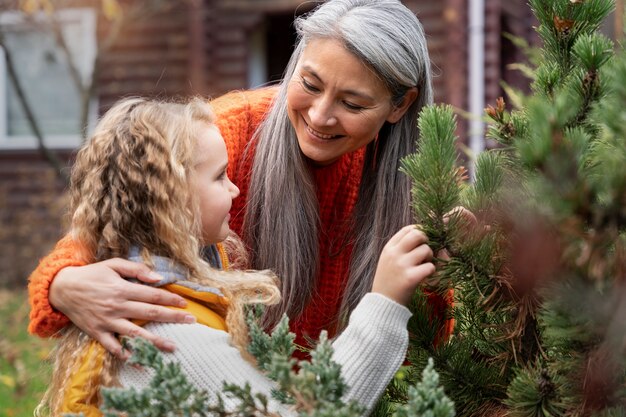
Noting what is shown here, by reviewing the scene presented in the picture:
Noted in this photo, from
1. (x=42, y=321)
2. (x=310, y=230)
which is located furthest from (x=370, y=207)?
(x=42, y=321)

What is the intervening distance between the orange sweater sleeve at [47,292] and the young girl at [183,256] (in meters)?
0.04

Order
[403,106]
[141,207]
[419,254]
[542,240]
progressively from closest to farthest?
[542,240]
[419,254]
[141,207]
[403,106]

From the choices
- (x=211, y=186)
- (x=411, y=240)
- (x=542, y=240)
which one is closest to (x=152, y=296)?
(x=211, y=186)

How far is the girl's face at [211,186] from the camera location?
2.05 metres

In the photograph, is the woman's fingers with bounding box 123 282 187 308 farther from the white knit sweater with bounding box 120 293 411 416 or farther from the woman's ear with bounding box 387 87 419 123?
the woman's ear with bounding box 387 87 419 123

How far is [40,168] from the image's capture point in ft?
34.2

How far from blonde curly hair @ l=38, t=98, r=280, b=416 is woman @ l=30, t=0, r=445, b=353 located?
0.14m

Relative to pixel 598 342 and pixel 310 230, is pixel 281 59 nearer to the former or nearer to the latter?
pixel 310 230

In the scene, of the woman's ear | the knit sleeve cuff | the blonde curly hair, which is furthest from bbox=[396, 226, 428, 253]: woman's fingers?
the woman's ear

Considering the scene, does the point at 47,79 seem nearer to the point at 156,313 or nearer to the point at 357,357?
the point at 156,313

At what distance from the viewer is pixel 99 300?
1932 mm

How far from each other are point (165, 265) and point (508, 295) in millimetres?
755

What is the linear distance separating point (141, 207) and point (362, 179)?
912 millimetres

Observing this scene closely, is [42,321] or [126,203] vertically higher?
[126,203]
